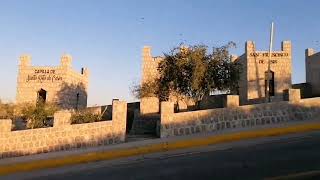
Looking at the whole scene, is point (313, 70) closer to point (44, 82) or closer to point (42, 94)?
point (44, 82)

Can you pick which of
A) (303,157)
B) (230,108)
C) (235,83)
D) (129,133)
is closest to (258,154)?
A: (303,157)

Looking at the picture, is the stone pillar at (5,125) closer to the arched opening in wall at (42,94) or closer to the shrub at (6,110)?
the shrub at (6,110)

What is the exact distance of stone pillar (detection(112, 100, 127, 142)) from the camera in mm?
18984

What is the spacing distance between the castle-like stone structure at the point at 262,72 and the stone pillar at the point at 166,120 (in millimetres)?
11020

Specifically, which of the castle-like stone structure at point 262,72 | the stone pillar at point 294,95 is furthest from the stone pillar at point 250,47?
the stone pillar at point 294,95

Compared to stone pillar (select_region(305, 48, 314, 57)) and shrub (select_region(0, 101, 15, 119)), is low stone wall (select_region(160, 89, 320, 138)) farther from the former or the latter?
stone pillar (select_region(305, 48, 314, 57))

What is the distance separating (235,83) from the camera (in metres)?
26.3

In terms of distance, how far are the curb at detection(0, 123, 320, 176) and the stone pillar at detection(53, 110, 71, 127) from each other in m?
3.92

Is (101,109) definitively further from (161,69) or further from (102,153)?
(102,153)

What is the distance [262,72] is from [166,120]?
1273 cm

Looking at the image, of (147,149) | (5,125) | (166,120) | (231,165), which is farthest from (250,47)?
(231,165)

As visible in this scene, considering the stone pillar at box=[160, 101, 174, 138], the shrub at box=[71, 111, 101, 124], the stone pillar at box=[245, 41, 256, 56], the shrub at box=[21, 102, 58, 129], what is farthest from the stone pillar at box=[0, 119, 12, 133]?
the stone pillar at box=[245, 41, 256, 56]

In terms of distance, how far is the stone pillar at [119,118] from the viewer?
19.0 metres

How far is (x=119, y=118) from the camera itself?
62.7ft
